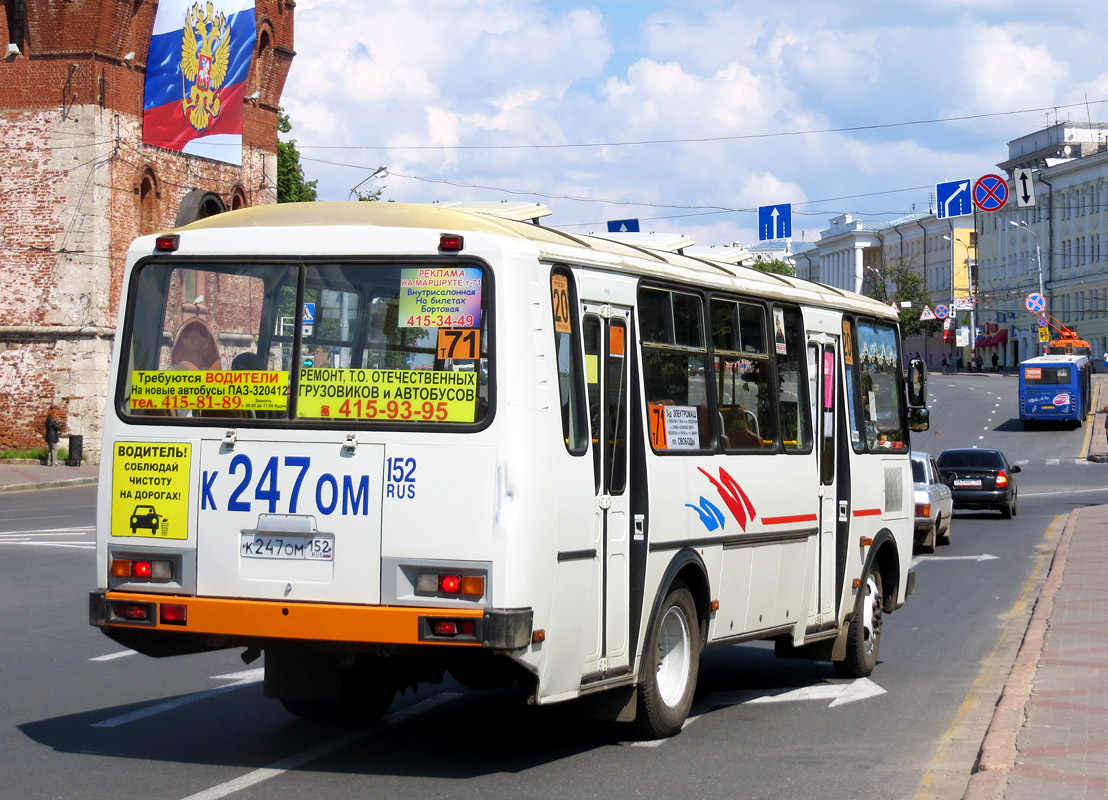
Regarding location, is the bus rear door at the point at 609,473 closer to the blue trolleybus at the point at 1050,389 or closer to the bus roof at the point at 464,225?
the bus roof at the point at 464,225

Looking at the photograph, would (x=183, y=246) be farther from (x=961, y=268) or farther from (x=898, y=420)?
(x=961, y=268)

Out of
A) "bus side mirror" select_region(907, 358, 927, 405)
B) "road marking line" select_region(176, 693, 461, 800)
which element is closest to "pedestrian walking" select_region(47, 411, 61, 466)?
"bus side mirror" select_region(907, 358, 927, 405)

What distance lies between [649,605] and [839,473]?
3.18 meters

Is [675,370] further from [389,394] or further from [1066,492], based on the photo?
[1066,492]

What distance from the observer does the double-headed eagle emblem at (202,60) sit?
147ft

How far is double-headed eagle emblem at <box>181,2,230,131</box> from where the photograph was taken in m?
44.8

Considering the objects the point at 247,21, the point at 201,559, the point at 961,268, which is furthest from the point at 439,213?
the point at 961,268

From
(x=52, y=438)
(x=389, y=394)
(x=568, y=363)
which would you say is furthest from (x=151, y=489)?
(x=52, y=438)

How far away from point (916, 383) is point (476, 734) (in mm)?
5389

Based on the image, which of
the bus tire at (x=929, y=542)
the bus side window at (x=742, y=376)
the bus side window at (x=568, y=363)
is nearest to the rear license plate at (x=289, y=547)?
the bus side window at (x=568, y=363)

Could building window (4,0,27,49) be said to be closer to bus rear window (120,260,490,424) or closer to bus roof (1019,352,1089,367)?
bus rear window (120,260,490,424)

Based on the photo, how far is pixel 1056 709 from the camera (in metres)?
9.51

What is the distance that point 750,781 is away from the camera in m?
7.62

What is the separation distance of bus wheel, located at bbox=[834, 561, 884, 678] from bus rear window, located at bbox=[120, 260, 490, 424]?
4979 mm
